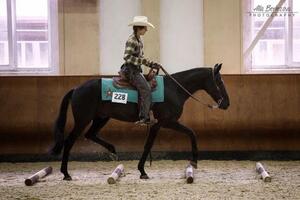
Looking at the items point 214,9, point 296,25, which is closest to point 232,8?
point 214,9

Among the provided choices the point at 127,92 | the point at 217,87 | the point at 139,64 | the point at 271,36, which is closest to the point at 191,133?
the point at 217,87

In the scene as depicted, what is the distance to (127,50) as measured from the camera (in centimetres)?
705

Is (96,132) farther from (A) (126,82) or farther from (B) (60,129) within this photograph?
(A) (126,82)

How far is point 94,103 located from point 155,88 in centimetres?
86

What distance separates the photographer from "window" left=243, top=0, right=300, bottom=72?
32.4ft

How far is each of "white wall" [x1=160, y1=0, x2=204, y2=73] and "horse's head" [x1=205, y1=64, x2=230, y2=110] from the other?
2454mm

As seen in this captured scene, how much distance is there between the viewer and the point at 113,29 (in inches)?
386

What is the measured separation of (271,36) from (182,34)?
5.60ft

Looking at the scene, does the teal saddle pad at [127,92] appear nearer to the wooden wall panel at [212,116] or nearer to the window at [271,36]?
the wooden wall panel at [212,116]

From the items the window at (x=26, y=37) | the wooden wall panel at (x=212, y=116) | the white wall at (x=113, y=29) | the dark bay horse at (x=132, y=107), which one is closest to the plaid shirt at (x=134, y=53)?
the dark bay horse at (x=132, y=107)

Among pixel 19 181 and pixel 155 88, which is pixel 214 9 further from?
pixel 19 181

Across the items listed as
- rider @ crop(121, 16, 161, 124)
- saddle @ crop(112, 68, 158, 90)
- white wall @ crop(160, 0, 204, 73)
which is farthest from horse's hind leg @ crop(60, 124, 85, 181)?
white wall @ crop(160, 0, 204, 73)

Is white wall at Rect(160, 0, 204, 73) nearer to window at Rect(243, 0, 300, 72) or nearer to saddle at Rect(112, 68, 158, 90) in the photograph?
window at Rect(243, 0, 300, 72)

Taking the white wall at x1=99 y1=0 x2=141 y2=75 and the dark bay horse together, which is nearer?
the dark bay horse
